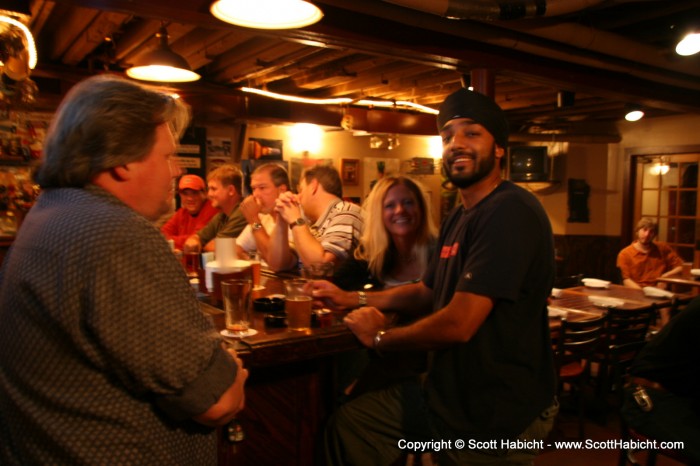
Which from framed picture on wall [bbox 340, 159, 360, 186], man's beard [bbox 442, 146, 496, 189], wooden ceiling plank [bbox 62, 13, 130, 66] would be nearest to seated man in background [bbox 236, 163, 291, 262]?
wooden ceiling plank [bbox 62, 13, 130, 66]

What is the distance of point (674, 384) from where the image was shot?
82.7 inches

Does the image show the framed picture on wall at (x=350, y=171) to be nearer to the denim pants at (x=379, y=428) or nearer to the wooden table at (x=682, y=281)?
the wooden table at (x=682, y=281)

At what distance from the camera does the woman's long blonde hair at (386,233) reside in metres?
2.54

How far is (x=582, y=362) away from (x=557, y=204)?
468cm

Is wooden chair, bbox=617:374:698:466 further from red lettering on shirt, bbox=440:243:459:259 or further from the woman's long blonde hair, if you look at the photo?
red lettering on shirt, bbox=440:243:459:259

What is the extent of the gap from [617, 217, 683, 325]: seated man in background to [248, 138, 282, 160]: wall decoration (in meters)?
4.39

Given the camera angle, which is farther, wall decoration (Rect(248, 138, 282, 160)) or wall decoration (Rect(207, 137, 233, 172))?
wall decoration (Rect(248, 138, 282, 160))

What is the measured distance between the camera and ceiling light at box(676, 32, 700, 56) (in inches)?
130

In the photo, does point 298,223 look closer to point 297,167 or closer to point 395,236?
point 395,236

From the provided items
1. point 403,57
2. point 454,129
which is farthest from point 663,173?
point 454,129

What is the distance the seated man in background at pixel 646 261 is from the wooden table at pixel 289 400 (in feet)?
15.6

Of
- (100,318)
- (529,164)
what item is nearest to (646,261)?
(529,164)

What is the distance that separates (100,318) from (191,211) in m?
3.98

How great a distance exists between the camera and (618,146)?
26.7ft
